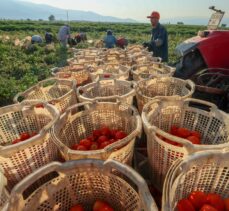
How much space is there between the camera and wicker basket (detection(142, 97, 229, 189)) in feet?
5.88

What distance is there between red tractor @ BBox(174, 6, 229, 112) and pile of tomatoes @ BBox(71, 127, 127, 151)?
163 centimetres

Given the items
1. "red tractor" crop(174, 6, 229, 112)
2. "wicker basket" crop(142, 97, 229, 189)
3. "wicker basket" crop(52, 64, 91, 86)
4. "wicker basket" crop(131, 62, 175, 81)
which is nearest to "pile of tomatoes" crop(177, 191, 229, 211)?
"wicker basket" crop(142, 97, 229, 189)

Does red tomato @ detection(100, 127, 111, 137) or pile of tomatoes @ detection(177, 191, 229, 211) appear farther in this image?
red tomato @ detection(100, 127, 111, 137)

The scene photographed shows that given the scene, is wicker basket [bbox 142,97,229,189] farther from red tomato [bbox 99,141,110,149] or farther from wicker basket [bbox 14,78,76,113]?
wicker basket [bbox 14,78,76,113]

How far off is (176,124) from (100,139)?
2.81 ft

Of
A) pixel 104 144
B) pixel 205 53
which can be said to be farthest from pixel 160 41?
pixel 104 144

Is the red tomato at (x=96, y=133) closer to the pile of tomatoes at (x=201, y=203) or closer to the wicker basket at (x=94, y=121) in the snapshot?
the wicker basket at (x=94, y=121)

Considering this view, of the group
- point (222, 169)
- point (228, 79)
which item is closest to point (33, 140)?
point (222, 169)

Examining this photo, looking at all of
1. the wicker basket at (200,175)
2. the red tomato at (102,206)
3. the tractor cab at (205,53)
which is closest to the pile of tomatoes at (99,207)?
the red tomato at (102,206)

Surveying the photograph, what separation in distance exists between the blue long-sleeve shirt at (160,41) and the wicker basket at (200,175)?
4320 mm

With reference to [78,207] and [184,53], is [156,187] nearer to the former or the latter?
[78,207]

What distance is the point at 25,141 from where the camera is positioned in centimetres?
176

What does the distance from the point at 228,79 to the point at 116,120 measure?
2173mm

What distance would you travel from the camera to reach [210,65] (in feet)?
14.2
